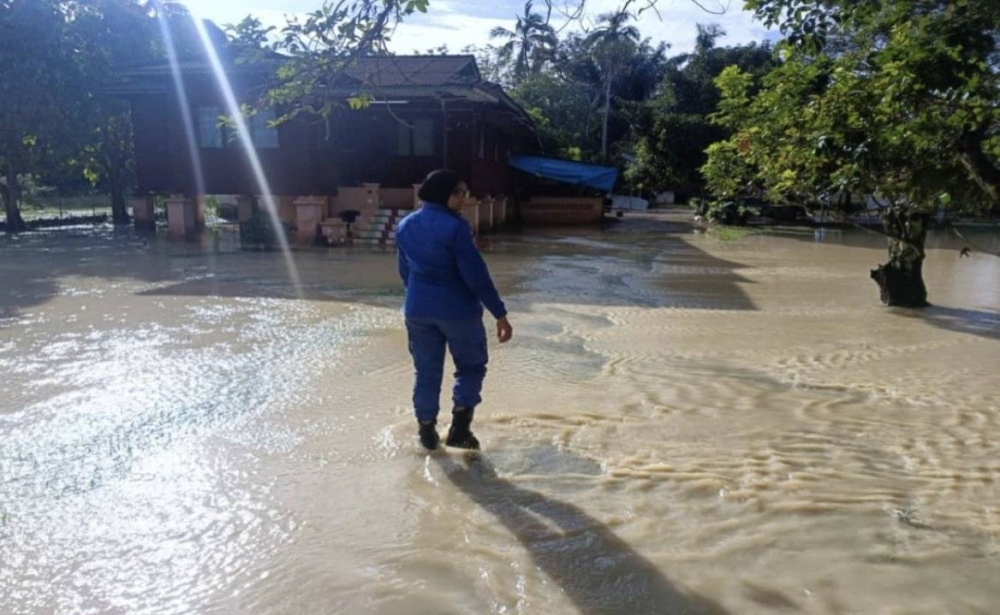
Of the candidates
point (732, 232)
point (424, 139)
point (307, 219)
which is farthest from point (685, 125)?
point (307, 219)

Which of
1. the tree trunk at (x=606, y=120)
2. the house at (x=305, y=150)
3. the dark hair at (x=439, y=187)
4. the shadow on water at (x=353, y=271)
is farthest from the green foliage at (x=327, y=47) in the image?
the tree trunk at (x=606, y=120)

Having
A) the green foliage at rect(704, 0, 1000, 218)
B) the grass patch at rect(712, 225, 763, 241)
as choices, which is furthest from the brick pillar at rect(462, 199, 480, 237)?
the green foliage at rect(704, 0, 1000, 218)

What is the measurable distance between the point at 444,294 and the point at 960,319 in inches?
347

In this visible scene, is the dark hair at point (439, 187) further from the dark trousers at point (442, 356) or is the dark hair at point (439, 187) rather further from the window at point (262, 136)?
the window at point (262, 136)

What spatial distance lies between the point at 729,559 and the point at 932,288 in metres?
12.0

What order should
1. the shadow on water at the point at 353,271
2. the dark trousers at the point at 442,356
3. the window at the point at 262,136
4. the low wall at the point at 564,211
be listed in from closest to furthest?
1. the dark trousers at the point at 442,356
2. the shadow on water at the point at 353,271
3. the window at the point at 262,136
4. the low wall at the point at 564,211

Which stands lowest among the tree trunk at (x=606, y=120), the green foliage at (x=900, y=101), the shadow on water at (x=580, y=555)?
the shadow on water at (x=580, y=555)

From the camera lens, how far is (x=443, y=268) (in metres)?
4.35

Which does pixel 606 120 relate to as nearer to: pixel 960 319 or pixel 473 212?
pixel 473 212

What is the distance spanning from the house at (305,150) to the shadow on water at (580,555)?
604 inches

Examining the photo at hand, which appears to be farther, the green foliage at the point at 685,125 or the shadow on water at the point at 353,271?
the green foliage at the point at 685,125

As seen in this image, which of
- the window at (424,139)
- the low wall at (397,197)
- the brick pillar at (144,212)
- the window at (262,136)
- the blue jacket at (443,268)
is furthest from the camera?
the brick pillar at (144,212)

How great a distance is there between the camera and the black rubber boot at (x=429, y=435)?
184 inches

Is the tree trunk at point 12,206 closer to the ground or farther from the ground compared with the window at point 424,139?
closer to the ground
